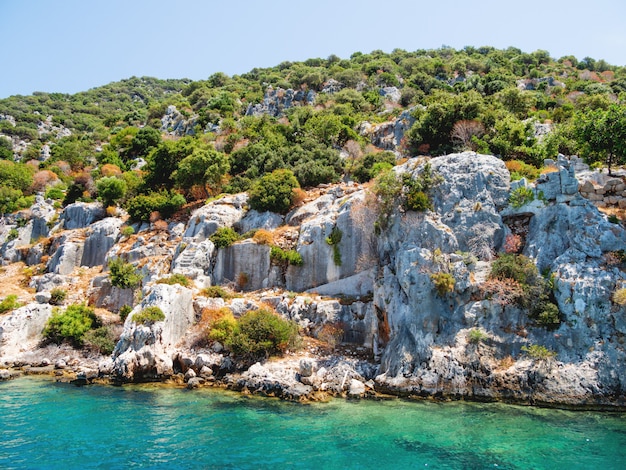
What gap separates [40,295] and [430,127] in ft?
111

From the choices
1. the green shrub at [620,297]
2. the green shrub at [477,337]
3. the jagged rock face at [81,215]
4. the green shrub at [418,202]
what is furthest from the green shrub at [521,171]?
the jagged rock face at [81,215]

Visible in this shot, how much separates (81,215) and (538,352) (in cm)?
4163

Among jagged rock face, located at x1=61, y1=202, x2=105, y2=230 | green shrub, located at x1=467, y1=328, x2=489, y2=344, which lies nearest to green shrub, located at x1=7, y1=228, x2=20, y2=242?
jagged rock face, located at x1=61, y1=202, x2=105, y2=230

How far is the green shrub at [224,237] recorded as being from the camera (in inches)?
1239

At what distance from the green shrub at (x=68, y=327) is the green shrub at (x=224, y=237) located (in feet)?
32.8

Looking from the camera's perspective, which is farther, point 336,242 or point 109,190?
point 109,190

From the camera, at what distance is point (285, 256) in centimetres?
3017

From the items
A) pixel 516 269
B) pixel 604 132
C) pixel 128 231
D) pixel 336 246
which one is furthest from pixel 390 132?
pixel 128 231

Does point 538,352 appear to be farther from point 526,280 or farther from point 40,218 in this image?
point 40,218

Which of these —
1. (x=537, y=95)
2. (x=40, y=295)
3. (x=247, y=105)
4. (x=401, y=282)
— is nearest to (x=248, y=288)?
(x=401, y=282)

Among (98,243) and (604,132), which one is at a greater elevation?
(604,132)

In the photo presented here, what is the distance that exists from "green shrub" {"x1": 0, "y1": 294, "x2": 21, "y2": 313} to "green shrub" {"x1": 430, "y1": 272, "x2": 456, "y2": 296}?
95.4ft

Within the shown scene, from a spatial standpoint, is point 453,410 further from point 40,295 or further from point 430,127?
point 40,295

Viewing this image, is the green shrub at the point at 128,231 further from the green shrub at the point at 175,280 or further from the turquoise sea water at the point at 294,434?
the turquoise sea water at the point at 294,434
